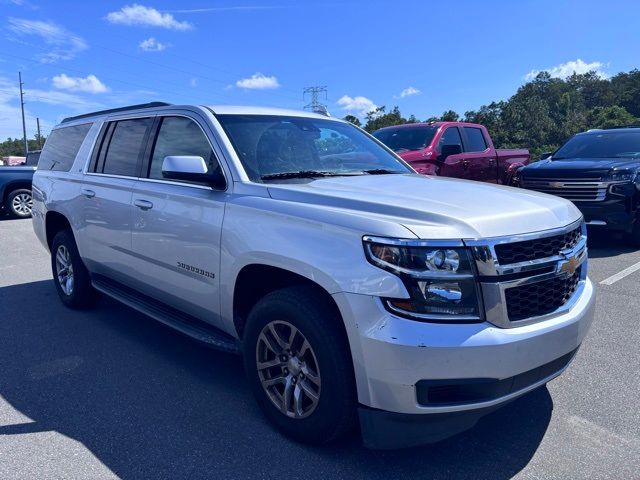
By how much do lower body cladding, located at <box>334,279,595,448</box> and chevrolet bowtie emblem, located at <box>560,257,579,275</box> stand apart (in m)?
0.34

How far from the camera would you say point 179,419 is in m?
3.15

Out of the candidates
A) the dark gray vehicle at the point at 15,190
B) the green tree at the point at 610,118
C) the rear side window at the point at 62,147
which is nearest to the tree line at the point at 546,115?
the green tree at the point at 610,118

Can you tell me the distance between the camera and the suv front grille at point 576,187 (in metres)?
7.67

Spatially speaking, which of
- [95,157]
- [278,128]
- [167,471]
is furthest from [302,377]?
[95,157]

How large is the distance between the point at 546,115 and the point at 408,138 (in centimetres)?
6427

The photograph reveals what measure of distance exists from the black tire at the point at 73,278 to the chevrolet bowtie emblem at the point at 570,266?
427cm

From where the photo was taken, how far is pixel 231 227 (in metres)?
3.08

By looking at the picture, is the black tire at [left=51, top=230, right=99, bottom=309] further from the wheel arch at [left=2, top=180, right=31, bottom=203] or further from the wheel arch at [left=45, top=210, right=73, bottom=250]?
the wheel arch at [left=2, top=180, right=31, bottom=203]

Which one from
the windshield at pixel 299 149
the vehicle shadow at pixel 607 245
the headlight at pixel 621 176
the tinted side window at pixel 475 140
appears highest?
the tinted side window at pixel 475 140

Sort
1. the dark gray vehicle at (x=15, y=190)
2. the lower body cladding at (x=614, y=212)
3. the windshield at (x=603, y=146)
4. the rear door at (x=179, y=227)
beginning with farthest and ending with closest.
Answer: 1. the dark gray vehicle at (x=15, y=190)
2. the windshield at (x=603, y=146)
3. the lower body cladding at (x=614, y=212)
4. the rear door at (x=179, y=227)

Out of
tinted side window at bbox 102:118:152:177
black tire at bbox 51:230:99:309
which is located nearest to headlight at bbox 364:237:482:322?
tinted side window at bbox 102:118:152:177

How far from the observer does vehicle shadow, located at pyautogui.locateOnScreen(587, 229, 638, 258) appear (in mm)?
7688

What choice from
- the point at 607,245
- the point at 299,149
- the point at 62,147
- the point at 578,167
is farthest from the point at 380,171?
the point at 607,245

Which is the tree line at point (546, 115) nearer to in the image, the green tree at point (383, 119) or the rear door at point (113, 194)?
the green tree at point (383, 119)
